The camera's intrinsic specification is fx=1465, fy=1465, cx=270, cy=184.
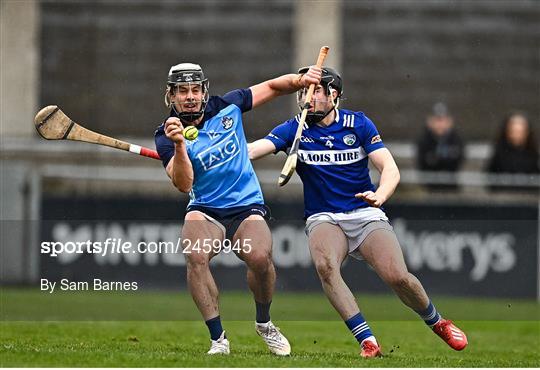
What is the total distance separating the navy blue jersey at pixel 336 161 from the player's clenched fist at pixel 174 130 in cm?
120

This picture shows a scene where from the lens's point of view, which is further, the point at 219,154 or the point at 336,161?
the point at 336,161

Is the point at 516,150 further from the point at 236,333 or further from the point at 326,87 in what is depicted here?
the point at 326,87

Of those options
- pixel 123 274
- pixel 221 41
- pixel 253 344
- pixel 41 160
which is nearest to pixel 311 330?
pixel 253 344

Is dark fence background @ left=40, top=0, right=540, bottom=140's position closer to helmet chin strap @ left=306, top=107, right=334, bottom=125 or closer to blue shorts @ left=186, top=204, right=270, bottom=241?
helmet chin strap @ left=306, top=107, right=334, bottom=125

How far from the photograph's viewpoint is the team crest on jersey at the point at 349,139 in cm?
930

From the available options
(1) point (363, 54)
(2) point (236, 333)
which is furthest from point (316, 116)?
(1) point (363, 54)

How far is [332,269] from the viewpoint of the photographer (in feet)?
29.7

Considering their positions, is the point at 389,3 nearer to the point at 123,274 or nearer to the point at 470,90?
the point at 470,90

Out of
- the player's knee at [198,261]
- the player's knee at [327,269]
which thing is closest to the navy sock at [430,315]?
the player's knee at [327,269]

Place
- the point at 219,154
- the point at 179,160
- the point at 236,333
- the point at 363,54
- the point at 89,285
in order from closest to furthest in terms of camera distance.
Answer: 1. the point at 179,160
2. the point at 219,154
3. the point at 236,333
4. the point at 89,285
5. the point at 363,54

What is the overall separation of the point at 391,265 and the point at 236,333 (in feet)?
8.87

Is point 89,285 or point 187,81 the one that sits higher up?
point 187,81

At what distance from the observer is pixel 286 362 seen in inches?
334

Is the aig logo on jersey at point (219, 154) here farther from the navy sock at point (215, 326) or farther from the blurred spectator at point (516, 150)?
the blurred spectator at point (516, 150)
